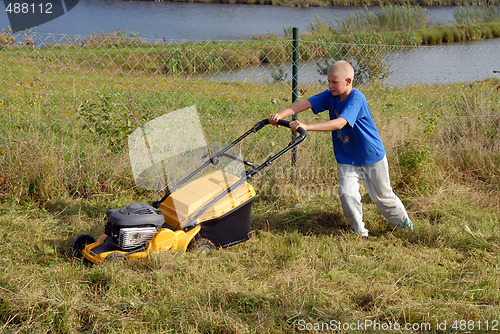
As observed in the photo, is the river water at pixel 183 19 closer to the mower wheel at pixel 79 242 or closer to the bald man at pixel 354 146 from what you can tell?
the bald man at pixel 354 146

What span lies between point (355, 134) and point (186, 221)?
1495 mm

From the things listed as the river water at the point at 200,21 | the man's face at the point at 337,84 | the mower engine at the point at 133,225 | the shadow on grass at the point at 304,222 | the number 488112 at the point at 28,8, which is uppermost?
the number 488112 at the point at 28,8

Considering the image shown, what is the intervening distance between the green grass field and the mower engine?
0.17m

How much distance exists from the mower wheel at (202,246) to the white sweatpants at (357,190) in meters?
1.15

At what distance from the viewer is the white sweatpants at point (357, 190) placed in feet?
13.0

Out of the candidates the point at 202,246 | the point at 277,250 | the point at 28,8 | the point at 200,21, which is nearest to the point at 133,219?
the point at 202,246

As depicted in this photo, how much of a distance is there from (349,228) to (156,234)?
5.94 feet

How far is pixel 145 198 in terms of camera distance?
481 centimetres

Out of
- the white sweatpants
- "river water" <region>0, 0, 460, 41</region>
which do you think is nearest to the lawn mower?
the white sweatpants

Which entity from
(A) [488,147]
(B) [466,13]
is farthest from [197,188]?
(B) [466,13]

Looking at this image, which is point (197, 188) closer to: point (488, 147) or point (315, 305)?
point (315, 305)

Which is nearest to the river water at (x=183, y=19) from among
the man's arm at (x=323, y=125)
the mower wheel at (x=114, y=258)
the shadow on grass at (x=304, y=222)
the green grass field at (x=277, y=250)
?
the green grass field at (x=277, y=250)

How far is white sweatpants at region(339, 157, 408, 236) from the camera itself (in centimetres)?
397

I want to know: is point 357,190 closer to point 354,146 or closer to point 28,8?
point 354,146
